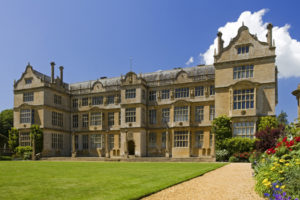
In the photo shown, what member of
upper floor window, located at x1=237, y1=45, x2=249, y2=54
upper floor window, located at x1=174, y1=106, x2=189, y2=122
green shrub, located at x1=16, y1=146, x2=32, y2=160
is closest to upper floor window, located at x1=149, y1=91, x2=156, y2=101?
upper floor window, located at x1=174, y1=106, x2=189, y2=122

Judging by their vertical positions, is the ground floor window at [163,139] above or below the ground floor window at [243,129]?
below

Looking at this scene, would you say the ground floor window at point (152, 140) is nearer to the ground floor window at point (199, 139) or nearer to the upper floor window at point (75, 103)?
the ground floor window at point (199, 139)

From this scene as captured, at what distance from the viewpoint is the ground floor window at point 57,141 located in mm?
37000

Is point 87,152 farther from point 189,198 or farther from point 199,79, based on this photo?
point 189,198

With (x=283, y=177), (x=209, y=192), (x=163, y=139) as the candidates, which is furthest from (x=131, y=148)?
(x=283, y=177)

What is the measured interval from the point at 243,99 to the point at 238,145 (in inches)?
202

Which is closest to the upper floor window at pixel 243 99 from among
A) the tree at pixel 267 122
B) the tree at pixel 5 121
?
the tree at pixel 267 122

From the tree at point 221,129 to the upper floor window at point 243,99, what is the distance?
1749 mm

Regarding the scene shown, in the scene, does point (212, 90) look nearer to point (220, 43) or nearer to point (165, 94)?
point (220, 43)

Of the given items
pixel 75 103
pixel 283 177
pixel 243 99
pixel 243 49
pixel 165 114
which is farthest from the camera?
pixel 75 103

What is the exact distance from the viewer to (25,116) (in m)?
36.8

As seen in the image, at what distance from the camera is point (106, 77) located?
Result: 42219 mm

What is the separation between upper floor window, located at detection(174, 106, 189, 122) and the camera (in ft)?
107

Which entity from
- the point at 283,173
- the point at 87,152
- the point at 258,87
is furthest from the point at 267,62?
the point at 87,152
